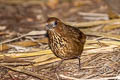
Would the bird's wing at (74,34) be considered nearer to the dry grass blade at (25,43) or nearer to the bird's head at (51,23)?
the bird's head at (51,23)

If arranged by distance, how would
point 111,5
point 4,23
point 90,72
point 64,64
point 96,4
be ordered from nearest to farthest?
point 90,72
point 64,64
point 4,23
point 111,5
point 96,4

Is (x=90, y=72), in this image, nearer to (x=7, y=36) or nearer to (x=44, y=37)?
(x=44, y=37)

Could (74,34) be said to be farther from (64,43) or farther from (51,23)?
(51,23)

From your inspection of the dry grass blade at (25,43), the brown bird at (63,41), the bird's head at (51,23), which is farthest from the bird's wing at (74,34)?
A: the dry grass blade at (25,43)

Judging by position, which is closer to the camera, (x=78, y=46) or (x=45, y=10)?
(x=78, y=46)

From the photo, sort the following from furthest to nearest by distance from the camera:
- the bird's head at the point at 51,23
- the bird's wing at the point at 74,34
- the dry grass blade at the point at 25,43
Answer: the dry grass blade at the point at 25,43, the bird's wing at the point at 74,34, the bird's head at the point at 51,23

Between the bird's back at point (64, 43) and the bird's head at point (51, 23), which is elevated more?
the bird's head at point (51, 23)

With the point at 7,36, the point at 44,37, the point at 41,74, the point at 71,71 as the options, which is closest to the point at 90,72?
the point at 71,71

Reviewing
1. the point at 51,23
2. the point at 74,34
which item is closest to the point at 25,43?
the point at 74,34

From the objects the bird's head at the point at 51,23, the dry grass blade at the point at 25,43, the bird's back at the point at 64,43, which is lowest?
the dry grass blade at the point at 25,43

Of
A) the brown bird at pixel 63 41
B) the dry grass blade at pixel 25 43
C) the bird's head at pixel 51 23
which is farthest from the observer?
the dry grass blade at pixel 25 43
